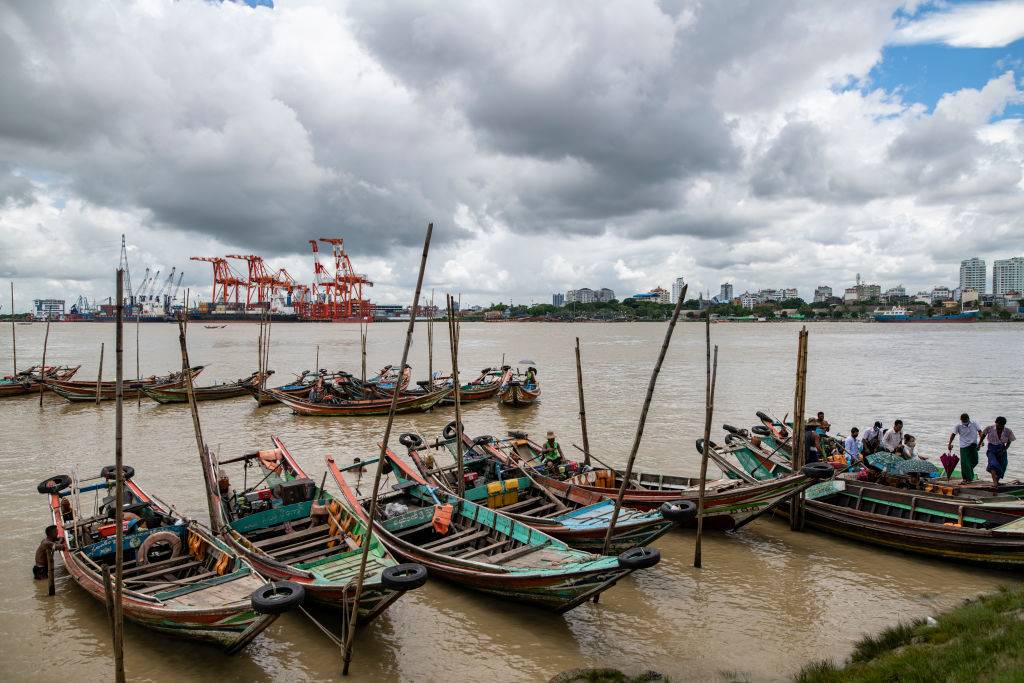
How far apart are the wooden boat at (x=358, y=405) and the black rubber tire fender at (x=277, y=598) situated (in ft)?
49.8

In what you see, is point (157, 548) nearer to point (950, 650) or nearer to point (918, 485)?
point (950, 650)

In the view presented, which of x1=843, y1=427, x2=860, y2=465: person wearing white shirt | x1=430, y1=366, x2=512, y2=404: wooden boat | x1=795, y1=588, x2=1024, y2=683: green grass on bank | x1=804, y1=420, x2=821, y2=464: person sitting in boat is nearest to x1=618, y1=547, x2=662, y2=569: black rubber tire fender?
x1=795, y1=588, x2=1024, y2=683: green grass on bank

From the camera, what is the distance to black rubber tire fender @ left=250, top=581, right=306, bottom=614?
488 centimetres

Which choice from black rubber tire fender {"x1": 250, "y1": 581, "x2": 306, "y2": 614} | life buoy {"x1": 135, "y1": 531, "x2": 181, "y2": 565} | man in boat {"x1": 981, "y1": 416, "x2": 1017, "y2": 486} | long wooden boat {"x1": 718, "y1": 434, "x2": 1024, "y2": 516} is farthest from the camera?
man in boat {"x1": 981, "y1": 416, "x2": 1017, "y2": 486}

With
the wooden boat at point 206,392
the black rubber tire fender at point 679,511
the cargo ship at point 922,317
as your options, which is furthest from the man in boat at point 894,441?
the cargo ship at point 922,317

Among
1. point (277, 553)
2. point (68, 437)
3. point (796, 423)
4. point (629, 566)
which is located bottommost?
point (68, 437)

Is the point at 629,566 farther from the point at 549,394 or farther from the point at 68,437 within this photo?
the point at 549,394

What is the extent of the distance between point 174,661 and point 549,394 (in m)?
21.7

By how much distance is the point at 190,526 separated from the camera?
727 cm

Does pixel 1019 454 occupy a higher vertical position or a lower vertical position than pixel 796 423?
lower

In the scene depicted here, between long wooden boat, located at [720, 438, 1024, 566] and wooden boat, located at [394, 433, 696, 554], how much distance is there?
131 inches

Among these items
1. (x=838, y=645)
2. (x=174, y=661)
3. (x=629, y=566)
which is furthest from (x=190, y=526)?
(x=838, y=645)

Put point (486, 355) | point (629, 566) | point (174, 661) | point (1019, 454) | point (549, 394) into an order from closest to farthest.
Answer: point (629, 566) → point (174, 661) → point (1019, 454) → point (549, 394) → point (486, 355)

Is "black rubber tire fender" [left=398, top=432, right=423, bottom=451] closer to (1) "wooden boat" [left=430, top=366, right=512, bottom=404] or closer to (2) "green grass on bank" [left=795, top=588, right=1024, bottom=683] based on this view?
(2) "green grass on bank" [left=795, top=588, right=1024, bottom=683]
